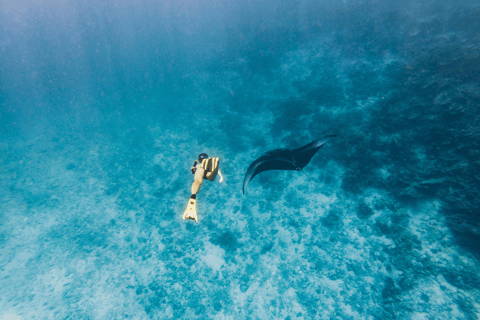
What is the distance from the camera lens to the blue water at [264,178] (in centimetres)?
441

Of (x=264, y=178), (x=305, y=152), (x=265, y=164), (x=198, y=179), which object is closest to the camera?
(x=305, y=152)

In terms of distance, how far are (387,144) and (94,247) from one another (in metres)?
10.5

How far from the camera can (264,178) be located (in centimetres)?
639

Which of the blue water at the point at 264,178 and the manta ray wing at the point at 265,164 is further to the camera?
the manta ray wing at the point at 265,164

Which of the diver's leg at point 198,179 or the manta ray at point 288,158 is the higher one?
the manta ray at point 288,158

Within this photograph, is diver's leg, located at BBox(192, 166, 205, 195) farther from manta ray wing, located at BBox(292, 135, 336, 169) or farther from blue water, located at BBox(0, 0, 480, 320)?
manta ray wing, located at BBox(292, 135, 336, 169)

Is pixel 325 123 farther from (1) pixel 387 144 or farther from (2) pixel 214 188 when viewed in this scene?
(2) pixel 214 188

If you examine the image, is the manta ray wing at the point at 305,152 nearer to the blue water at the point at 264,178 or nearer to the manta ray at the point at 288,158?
the manta ray at the point at 288,158

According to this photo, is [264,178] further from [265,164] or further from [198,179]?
[198,179]

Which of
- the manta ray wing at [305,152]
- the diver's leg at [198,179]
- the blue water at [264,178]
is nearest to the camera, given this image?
the blue water at [264,178]

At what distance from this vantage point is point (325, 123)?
7.04 m

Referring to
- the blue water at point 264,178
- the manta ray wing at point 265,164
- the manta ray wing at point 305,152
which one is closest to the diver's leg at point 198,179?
the blue water at point 264,178

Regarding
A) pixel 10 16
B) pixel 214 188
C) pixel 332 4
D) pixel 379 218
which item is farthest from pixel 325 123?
pixel 10 16

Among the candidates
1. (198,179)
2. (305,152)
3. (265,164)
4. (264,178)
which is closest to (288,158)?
(305,152)
